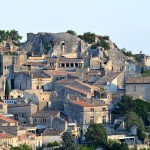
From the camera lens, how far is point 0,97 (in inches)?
2968

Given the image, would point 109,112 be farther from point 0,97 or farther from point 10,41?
point 10,41

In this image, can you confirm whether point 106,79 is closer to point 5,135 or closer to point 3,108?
point 3,108

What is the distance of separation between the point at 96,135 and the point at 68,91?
676cm

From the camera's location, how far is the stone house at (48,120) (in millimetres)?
70375

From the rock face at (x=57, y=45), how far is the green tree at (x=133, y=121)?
51.4 feet

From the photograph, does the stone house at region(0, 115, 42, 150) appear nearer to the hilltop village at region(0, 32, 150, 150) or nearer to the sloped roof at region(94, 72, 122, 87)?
the hilltop village at region(0, 32, 150, 150)

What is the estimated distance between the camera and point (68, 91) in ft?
247

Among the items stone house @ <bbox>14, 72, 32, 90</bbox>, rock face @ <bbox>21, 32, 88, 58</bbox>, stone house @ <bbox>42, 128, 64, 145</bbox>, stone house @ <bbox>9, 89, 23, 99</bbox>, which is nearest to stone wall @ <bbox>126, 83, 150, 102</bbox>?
stone house @ <bbox>14, 72, 32, 90</bbox>

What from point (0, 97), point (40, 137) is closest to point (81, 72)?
point (0, 97)

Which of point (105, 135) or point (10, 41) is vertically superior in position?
point (10, 41)

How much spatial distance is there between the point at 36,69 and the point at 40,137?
45.1ft

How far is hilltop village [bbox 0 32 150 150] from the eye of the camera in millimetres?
70438

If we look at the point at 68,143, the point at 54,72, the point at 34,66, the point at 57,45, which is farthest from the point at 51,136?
the point at 57,45

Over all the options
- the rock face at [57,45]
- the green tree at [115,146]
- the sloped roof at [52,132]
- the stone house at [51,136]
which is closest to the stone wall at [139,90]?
the green tree at [115,146]
